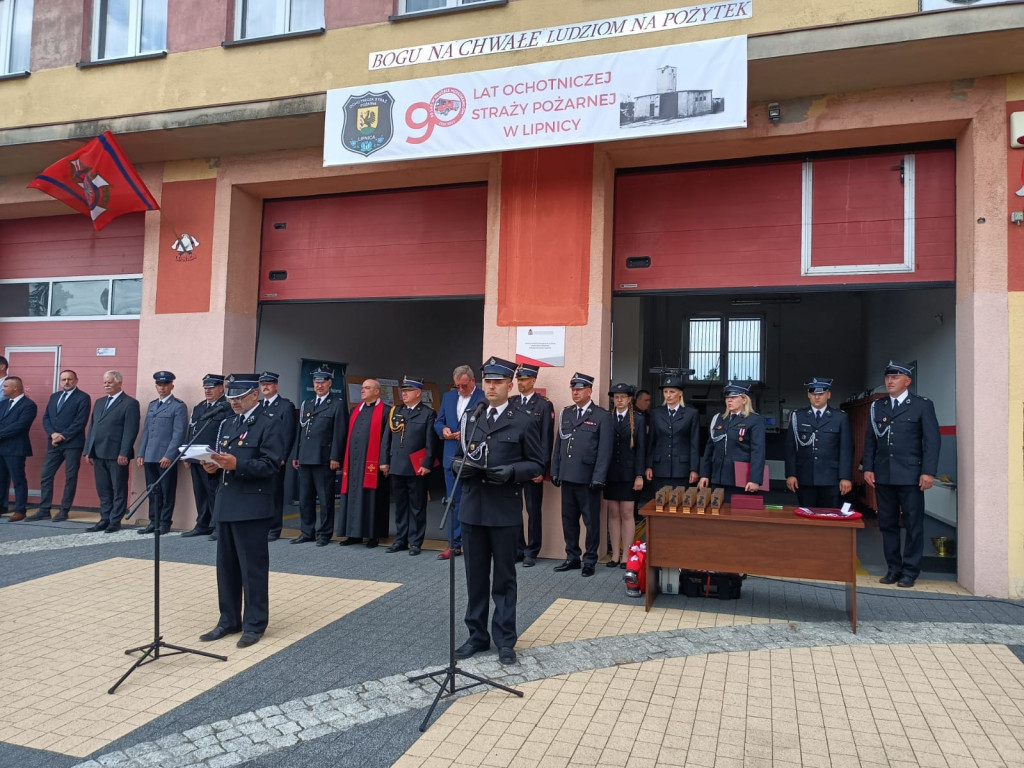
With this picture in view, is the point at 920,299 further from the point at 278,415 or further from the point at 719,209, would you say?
the point at 278,415

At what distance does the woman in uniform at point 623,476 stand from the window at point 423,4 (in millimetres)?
4843

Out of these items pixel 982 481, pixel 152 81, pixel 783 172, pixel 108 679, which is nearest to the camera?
pixel 108 679

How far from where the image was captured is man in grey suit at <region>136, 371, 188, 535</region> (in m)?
8.87

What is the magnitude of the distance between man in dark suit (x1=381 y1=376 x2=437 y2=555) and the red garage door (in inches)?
67.6

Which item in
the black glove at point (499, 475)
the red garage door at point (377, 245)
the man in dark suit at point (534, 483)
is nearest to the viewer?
the black glove at point (499, 475)

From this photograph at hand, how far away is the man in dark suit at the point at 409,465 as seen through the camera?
7.77 meters

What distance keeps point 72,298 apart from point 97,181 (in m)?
2.38

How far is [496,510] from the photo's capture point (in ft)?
14.4

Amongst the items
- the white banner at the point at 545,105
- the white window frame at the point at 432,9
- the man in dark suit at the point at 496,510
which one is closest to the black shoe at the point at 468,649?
the man in dark suit at the point at 496,510

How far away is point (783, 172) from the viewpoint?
297 inches

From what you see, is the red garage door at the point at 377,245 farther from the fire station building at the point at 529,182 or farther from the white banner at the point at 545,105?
the white banner at the point at 545,105

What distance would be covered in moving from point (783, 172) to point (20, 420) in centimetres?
1019

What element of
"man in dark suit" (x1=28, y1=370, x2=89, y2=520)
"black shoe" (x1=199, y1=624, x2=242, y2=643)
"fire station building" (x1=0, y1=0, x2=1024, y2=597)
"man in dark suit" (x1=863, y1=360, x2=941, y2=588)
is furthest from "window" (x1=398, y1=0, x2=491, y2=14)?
"black shoe" (x1=199, y1=624, x2=242, y2=643)

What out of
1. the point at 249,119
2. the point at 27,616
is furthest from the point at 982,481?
the point at 249,119
